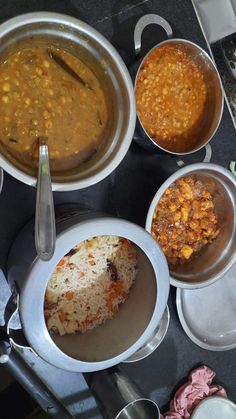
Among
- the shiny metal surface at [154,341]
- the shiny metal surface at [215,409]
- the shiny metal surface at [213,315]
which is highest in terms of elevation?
Result: the shiny metal surface at [154,341]

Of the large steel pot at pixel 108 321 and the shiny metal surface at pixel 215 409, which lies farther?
the shiny metal surface at pixel 215 409

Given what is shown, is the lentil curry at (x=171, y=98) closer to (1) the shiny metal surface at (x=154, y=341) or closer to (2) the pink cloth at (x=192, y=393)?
(1) the shiny metal surface at (x=154, y=341)

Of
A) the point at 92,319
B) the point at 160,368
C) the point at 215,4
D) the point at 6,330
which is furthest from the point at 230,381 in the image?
the point at 215,4

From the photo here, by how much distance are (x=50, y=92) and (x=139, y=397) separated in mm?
1217

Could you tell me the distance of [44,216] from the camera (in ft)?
5.45

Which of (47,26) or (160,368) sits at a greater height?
(47,26)

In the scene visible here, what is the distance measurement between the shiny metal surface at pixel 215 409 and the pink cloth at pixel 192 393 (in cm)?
2

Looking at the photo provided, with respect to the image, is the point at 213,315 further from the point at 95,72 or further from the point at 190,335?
the point at 95,72

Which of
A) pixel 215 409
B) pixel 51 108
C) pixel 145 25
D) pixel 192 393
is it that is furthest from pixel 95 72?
pixel 215 409

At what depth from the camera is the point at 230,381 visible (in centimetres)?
259

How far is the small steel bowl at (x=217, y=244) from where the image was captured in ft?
7.29

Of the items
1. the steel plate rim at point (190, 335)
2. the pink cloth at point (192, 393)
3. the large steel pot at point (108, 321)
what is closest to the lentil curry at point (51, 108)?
the large steel pot at point (108, 321)

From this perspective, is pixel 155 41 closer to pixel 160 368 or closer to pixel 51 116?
pixel 51 116

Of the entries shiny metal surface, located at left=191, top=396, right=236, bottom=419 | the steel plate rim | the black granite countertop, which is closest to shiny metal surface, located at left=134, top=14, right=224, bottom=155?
the black granite countertop
